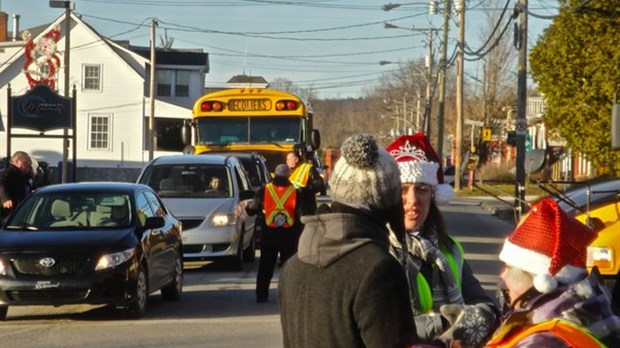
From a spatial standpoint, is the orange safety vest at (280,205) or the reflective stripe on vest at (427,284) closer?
the reflective stripe on vest at (427,284)

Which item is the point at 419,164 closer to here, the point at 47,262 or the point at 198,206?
the point at 47,262

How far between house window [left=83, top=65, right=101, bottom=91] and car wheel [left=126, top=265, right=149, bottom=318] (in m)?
48.6

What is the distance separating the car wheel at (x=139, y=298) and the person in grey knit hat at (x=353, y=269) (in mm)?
8796

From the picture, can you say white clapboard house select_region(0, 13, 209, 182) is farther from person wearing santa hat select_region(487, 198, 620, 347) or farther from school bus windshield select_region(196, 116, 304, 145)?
person wearing santa hat select_region(487, 198, 620, 347)

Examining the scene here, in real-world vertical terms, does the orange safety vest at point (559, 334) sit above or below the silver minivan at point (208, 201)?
above

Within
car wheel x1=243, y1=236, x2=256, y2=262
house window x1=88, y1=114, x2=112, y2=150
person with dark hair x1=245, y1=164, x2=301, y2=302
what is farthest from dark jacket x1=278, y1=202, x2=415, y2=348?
house window x1=88, y1=114, x2=112, y2=150

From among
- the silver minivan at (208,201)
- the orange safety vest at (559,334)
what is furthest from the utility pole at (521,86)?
the orange safety vest at (559,334)

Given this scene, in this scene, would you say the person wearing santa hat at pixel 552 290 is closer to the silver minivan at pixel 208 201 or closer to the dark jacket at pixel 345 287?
the dark jacket at pixel 345 287

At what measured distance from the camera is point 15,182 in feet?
56.6

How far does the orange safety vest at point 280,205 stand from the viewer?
48.0 ft

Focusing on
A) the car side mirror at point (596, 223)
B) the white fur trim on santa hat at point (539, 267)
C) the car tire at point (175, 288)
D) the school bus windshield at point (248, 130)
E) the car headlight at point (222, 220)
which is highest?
the school bus windshield at point (248, 130)

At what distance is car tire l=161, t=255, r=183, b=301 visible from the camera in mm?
14547

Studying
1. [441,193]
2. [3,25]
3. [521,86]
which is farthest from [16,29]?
[441,193]

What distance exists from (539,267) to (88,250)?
9.70m
